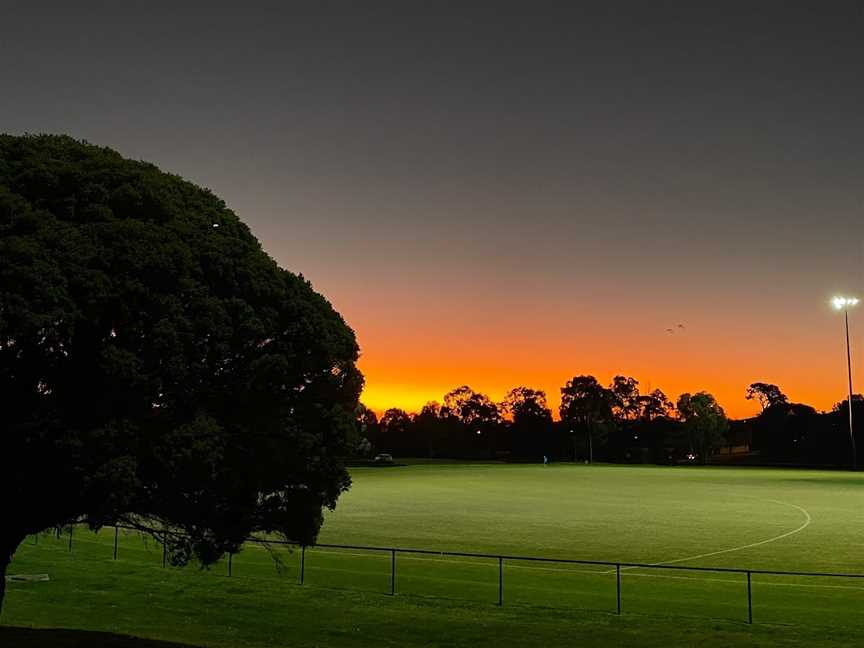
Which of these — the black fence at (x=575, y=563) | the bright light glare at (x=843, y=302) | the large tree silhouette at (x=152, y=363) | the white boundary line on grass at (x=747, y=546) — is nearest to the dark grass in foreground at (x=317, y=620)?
the black fence at (x=575, y=563)

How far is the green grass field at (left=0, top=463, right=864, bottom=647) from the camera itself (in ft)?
72.3

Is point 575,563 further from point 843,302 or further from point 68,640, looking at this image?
point 843,302

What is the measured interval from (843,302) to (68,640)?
337 feet

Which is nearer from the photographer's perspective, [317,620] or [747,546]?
[317,620]

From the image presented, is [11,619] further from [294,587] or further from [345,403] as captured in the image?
[345,403]

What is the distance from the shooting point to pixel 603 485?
90375 mm

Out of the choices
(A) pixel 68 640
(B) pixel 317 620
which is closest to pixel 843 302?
(B) pixel 317 620

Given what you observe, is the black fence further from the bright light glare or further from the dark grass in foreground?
the bright light glare

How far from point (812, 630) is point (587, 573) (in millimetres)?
11153

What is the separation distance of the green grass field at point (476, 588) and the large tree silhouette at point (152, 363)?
18.3 feet

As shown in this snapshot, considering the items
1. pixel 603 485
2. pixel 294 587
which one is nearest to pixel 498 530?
pixel 294 587

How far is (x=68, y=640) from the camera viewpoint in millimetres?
18953

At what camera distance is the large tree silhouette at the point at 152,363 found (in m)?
14.8

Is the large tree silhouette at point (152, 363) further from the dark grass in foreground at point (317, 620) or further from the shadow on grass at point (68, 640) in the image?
the dark grass in foreground at point (317, 620)
